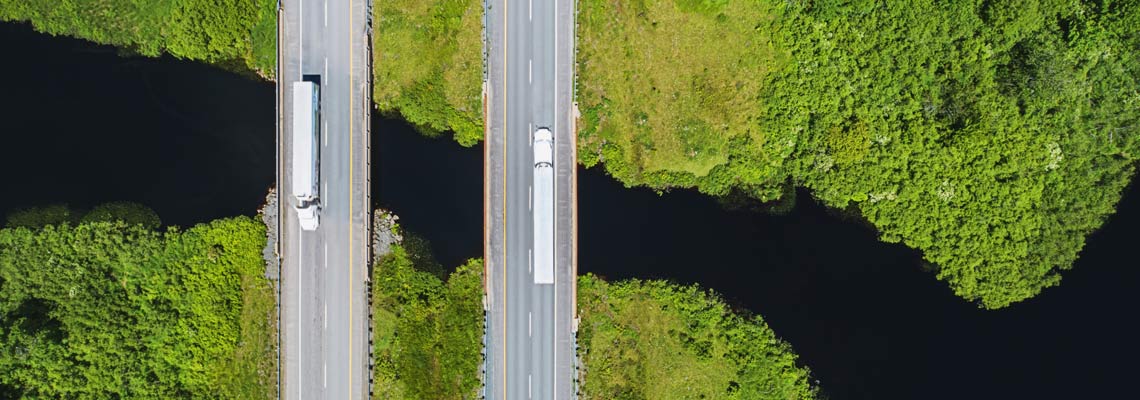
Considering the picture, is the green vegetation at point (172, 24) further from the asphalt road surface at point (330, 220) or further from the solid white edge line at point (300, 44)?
the asphalt road surface at point (330, 220)

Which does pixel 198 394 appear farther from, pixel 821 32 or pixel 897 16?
pixel 897 16

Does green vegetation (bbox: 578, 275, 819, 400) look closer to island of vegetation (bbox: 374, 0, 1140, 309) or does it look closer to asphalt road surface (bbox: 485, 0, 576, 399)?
asphalt road surface (bbox: 485, 0, 576, 399)

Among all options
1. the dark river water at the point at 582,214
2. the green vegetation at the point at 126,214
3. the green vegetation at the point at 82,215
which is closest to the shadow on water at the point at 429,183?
the dark river water at the point at 582,214

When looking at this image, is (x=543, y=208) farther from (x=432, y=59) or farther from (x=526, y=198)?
(x=432, y=59)

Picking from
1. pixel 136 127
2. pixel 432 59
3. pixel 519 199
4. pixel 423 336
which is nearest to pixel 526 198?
pixel 519 199

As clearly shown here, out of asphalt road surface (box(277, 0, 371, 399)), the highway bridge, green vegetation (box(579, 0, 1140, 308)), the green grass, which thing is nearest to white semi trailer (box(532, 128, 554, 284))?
the highway bridge

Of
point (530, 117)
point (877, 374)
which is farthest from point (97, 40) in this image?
point (877, 374)
